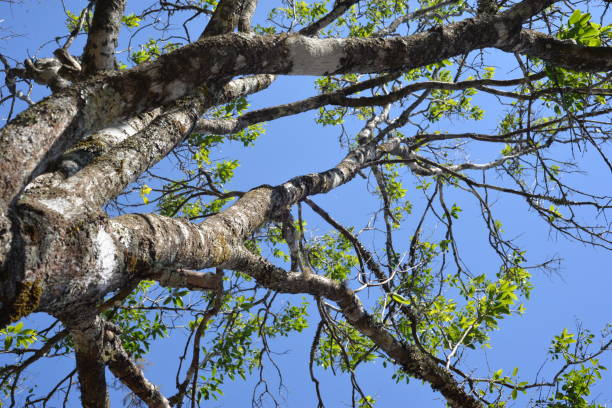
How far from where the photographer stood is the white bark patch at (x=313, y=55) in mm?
2607

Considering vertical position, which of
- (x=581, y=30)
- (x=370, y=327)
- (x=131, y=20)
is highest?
(x=131, y=20)

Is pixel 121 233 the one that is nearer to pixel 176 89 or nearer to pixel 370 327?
pixel 176 89

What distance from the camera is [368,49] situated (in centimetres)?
277

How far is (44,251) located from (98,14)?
6.56 ft

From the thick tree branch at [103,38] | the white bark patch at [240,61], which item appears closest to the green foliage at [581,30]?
the white bark patch at [240,61]

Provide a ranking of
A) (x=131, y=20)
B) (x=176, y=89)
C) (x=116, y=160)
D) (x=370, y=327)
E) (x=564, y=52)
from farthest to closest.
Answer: (x=131, y=20) < (x=370, y=327) < (x=564, y=52) < (x=176, y=89) < (x=116, y=160)

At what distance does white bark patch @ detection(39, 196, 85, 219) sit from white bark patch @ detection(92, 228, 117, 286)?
0.11m

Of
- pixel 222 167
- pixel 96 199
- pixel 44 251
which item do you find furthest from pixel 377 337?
pixel 222 167

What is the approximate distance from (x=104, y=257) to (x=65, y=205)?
225 millimetres

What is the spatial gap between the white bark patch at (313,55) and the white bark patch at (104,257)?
5.21ft

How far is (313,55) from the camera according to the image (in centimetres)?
265

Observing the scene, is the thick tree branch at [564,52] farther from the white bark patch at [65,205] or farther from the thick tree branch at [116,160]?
the white bark patch at [65,205]

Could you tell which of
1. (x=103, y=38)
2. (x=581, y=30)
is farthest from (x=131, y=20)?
(x=581, y=30)

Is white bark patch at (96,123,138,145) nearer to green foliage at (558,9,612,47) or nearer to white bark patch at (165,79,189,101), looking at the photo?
white bark patch at (165,79,189,101)
